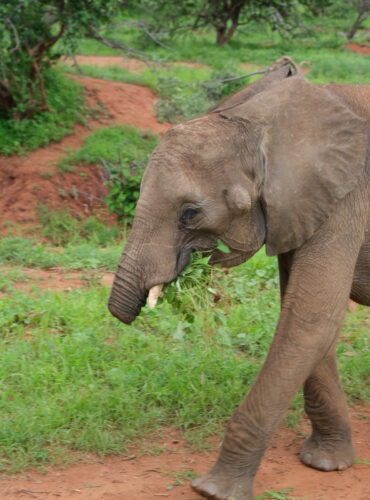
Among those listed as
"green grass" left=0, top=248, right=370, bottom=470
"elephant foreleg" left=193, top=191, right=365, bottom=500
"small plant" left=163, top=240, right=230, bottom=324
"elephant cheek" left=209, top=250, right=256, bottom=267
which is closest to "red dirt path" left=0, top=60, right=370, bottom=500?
"green grass" left=0, top=248, right=370, bottom=470

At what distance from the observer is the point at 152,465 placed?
13.1ft

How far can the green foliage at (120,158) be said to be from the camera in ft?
30.8

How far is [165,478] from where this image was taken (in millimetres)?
3869

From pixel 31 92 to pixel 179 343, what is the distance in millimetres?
6395

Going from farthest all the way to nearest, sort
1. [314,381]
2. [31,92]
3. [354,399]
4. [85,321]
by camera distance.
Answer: [31,92] < [85,321] < [354,399] < [314,381]

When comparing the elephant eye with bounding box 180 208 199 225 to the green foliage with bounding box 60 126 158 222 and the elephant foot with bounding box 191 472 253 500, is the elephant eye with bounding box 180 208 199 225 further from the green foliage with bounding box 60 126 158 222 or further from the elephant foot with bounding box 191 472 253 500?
the green foliage with bounding box 60 126 158 222

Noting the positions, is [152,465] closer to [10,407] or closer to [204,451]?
[204,451]

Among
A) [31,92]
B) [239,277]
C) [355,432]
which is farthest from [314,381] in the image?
[31,92]

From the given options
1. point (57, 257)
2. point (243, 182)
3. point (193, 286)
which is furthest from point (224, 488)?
point (57, 257)

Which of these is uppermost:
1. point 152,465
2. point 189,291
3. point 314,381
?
point 189,291

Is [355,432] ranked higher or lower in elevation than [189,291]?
lower

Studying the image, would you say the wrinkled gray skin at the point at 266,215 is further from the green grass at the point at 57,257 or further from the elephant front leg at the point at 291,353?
the green grass at the point at 57,257

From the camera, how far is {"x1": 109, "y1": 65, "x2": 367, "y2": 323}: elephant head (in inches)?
134

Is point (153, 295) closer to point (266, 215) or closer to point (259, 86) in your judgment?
point (266, 215)
